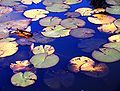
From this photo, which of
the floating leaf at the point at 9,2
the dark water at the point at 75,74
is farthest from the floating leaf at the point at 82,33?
the floating leaf at the point at 9,2

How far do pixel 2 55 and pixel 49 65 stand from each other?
1.34 feet

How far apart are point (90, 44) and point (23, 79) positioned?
627 mm

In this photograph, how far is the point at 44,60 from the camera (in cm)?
202

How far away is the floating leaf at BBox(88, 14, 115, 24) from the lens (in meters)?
2.49

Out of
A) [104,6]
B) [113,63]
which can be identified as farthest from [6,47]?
[104,6]

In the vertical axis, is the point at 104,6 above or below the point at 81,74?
above

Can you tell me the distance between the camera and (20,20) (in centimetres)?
260

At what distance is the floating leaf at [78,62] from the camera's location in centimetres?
195

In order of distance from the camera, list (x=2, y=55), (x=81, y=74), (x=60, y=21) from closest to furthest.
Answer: (x=81, y=74) < (x=2, y=55) < (x=60, y=21)

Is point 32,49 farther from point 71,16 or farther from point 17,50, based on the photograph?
point 71,16

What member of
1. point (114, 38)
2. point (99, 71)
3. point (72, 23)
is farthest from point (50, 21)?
point (99, 71)

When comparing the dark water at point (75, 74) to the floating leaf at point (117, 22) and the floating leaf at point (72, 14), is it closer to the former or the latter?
the floating leaf at point (117, 22)

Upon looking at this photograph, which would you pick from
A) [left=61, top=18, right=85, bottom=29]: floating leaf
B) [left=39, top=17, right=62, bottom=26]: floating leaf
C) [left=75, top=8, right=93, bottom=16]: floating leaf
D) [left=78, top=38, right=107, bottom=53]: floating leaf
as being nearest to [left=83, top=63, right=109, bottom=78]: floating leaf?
[left=78, top=38, right=107, bottom=53]: floating leaf

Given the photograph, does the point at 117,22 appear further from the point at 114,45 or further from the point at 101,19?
the point at 114,45
